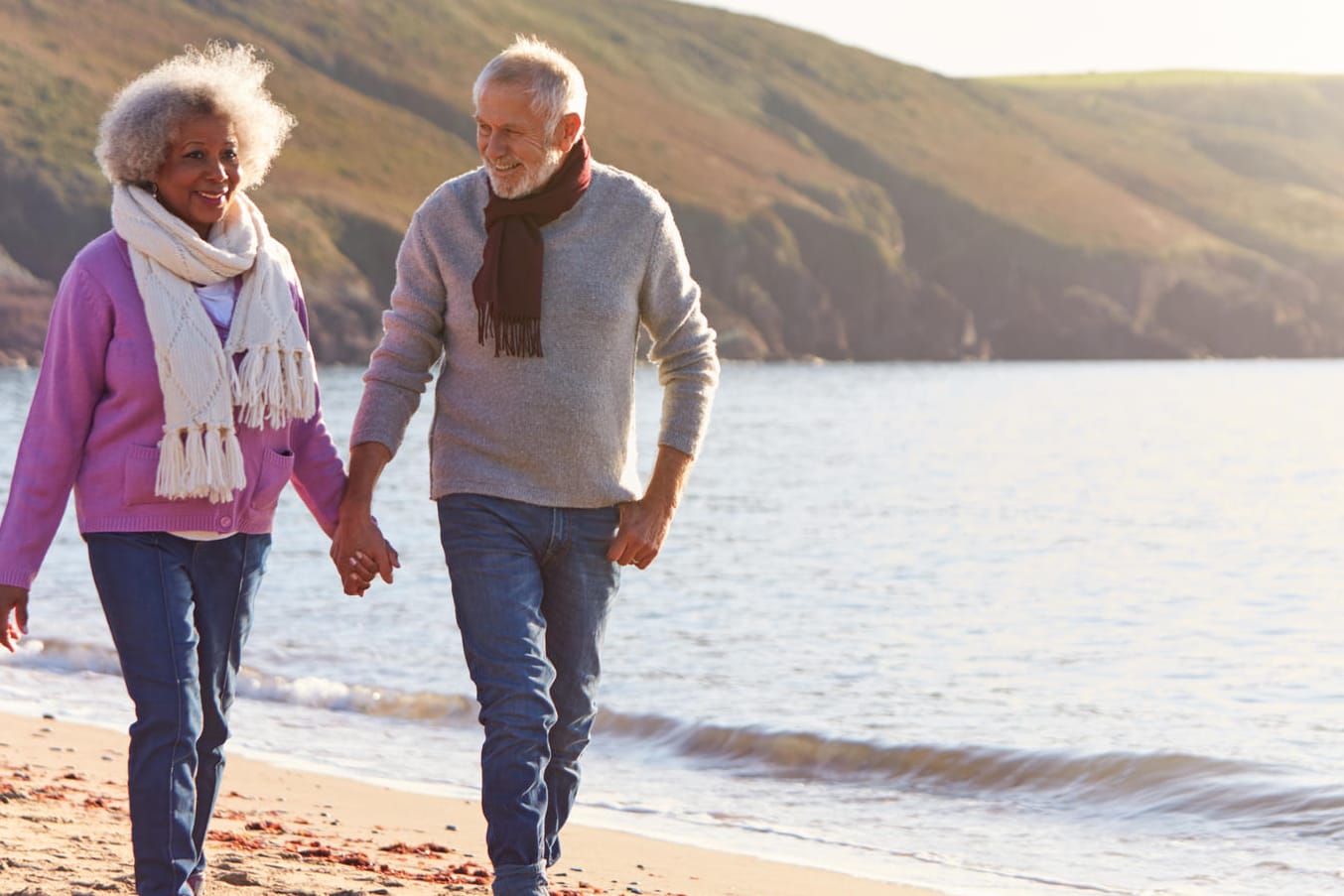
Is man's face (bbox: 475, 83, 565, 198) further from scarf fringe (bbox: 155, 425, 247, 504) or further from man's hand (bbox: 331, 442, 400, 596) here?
scarf fringe (bbox: 155, 425, 247, 504)

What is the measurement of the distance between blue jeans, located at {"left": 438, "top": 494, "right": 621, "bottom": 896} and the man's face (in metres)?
0.76

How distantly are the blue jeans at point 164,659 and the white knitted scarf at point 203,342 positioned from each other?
17 centimetres

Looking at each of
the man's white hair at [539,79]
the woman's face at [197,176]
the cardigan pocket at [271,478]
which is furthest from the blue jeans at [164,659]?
the man's white hair at [539,79]

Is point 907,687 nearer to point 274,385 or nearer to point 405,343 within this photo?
point 405,343

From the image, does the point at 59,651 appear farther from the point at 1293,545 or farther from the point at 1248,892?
the point at 1293,545

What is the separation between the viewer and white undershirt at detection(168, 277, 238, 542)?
4012mm

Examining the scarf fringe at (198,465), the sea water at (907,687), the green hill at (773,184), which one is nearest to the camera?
the scarf fringe at (198,465)

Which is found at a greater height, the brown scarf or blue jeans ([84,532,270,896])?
the brown scarf

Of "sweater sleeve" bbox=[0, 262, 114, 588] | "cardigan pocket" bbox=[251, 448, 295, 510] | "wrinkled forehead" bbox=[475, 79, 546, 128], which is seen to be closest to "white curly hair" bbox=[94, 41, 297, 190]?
"sweater sleeve" bbox=[0, 262, 114, 588]

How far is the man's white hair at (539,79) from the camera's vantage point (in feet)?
13.5

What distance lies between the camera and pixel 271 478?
4.16 metres

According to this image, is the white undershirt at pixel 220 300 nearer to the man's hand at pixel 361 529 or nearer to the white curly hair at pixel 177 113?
the white curly hair at pixel 177 113

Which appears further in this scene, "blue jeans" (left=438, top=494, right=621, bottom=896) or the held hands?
the held hands

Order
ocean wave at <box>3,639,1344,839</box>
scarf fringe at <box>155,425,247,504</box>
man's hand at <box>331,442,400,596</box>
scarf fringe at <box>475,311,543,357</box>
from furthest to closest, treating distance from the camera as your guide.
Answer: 1. ocean wave at <box>3,639,1344,839</box>
2. man's hand at <box>331,442,400,596</box>
3. scarf fringe at <box>475,311,543,357</box>
4. scarf fringe at <box>155,425,247,504</box>
